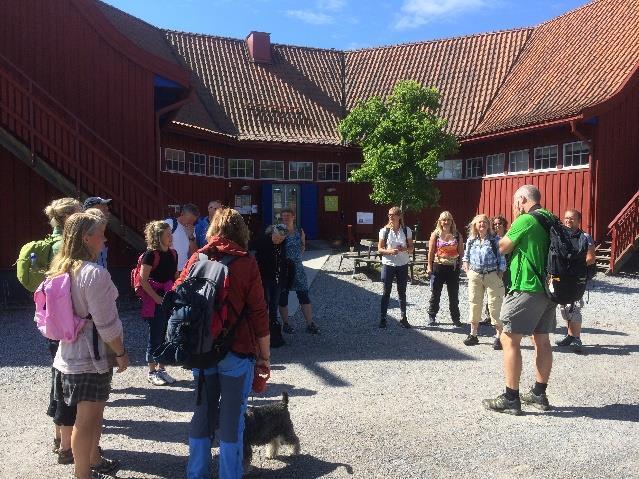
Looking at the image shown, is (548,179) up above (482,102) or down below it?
below

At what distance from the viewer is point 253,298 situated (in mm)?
3098

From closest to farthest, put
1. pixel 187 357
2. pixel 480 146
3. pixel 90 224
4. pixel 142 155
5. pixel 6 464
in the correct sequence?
1. pixel 187 357
2. pixel 90 224
3. pixel 6 464
4. pixel 142 155
5. pixel 480 146

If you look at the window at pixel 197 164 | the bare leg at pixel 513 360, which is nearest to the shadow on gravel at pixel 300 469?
the bare leg at pixel 513 360

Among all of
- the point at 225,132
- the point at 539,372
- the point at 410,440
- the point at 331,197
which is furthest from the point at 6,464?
the point at 331,197

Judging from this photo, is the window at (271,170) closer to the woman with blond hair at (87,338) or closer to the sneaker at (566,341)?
the sneaker at (566,341)

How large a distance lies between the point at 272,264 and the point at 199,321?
3.75 meters

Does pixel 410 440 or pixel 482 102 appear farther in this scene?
pixel 482 102

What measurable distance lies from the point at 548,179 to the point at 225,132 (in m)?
10.3

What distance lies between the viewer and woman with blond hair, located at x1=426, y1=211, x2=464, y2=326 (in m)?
7.69

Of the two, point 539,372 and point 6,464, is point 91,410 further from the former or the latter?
point 539,372

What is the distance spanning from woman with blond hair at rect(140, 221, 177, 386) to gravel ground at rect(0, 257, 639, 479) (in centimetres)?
58

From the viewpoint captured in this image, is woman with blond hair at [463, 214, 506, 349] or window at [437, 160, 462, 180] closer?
woman with blond hair at [463, 214, 506, 349]

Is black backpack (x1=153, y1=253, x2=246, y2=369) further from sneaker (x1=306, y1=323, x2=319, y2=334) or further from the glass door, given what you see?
the glass door

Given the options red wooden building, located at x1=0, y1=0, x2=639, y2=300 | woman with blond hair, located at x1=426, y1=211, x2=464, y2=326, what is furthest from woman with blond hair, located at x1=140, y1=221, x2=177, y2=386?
red wooden building, located at x1=0, y1=0, x2=639, y2=300
